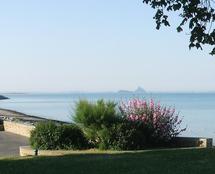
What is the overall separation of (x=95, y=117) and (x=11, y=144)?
20.2 ft

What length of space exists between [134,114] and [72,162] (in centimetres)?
517

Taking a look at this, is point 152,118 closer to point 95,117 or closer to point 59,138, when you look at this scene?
point 95,117

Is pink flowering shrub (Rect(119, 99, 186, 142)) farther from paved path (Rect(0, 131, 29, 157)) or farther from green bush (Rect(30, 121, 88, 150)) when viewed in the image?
paved path (Rect(0, 131, 29, 157))

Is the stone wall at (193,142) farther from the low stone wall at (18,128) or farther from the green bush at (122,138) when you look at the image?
the low stone wall at (18,128)

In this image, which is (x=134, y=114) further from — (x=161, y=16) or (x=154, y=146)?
(x=161, y=16)

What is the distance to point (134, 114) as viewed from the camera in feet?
61.9

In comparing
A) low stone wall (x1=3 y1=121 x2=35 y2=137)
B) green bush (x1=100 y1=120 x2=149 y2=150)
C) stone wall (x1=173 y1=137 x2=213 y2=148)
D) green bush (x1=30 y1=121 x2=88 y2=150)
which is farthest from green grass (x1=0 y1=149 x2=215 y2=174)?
low stone wall (x1=3 y1=121 x2=35 y2=137)

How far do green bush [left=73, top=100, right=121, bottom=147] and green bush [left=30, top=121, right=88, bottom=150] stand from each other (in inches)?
11.1

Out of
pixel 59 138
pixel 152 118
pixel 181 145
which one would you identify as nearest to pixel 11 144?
pixel 59 138

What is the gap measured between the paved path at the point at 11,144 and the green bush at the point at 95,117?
2.58 meters

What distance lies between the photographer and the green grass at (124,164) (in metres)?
12.4

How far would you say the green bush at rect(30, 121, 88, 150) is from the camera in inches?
726

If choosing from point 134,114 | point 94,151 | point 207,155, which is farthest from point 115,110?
point 207,155

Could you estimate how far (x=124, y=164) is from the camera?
13.3 m
